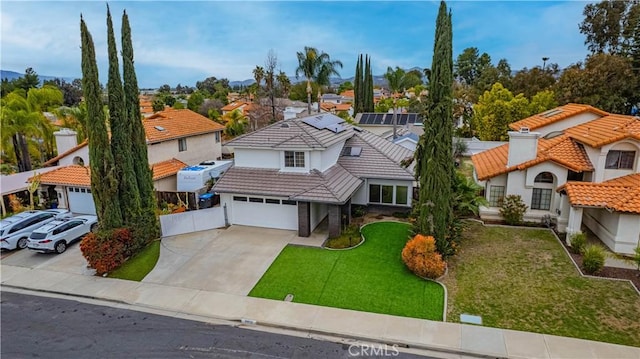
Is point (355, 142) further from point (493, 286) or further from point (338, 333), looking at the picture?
point (338, 333)

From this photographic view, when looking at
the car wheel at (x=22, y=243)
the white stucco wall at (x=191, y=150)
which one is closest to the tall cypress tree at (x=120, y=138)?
the car wheel at (x=22, y=243)

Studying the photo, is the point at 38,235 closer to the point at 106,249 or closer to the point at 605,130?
the point at 106,249

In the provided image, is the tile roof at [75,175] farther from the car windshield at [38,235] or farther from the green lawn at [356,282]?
the green lawn at [356,282]

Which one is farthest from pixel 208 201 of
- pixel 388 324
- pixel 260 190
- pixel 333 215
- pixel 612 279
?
pixel 612 279

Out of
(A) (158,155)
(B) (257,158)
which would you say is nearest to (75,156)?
(A) (158,155)

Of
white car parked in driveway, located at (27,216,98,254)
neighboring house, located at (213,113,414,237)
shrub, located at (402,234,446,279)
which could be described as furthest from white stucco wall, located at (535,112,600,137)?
white car parked in driveway, located at (27,216,98,254)

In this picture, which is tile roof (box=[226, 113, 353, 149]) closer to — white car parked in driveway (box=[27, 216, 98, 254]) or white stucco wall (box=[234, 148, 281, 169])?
white stucco wall (box=[234, 148, 281, 169])
